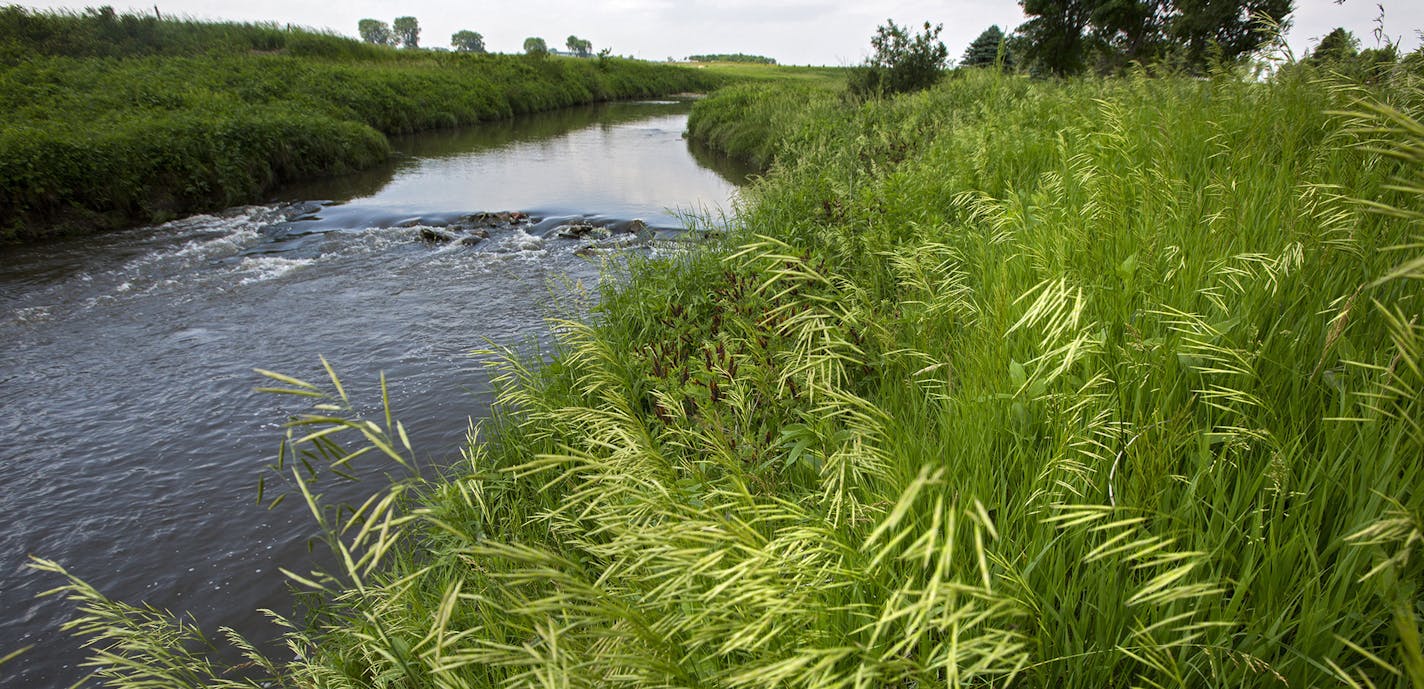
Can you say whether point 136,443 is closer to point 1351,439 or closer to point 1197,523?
point 1197,523

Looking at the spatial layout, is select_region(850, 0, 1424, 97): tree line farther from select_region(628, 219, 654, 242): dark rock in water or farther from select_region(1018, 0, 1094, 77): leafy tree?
select_region(628, 219, 654, 242): dark rock in water

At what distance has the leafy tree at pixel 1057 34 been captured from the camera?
19.0 metres

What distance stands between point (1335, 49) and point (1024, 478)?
502 centimetres

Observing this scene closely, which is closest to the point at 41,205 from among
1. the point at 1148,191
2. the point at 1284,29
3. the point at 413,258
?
the point at 413,258

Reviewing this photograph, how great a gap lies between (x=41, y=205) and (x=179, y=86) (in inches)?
348

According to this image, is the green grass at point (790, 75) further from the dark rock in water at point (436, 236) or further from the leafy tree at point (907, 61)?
the dark rock in water at point (436, 236)

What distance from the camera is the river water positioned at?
3.90 metres

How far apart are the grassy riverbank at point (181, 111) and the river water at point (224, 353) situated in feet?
2.87

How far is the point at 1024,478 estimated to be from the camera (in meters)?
1.69

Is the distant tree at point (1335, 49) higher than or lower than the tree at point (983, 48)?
lower

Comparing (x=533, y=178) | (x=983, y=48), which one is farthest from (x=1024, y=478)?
(x=983, y=48)

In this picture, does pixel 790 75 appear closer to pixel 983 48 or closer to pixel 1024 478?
pixel 983 48

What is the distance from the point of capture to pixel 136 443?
508 cm

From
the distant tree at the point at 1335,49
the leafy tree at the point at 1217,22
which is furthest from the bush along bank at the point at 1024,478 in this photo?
the leafy tree at the point at 1217,22
